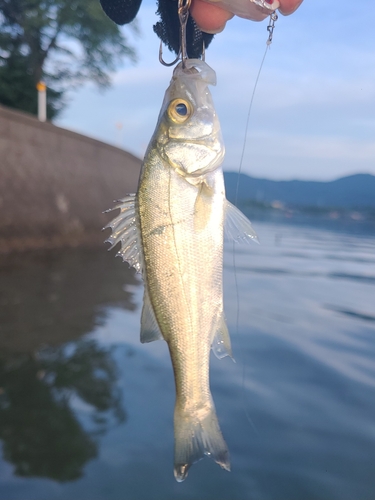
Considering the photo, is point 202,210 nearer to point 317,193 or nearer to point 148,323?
point 148,323

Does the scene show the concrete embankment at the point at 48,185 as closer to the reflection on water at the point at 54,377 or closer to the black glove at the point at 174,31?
the reflection on water at the point at 54,377

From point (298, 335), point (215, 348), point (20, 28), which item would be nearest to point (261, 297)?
point (298, 335)

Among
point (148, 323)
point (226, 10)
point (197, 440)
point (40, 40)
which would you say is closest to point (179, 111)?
point (226, 10)

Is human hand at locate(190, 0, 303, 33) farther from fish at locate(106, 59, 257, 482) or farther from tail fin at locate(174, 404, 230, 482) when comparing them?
tail fin at locate(174, 404, 230, 482)

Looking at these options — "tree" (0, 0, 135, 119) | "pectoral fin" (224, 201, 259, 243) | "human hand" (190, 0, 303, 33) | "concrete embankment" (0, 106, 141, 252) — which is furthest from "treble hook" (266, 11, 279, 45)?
"tree" (0, 0, 135, 119)

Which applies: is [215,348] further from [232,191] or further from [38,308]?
[38,308]
